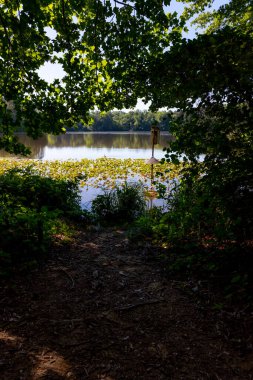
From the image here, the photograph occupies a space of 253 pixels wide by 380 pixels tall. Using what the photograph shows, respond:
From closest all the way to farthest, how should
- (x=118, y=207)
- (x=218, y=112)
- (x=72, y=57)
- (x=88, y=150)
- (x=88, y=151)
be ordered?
(x=218, y=112) < (x=72, y=57) < (x=118, y=207) < (x=88, y=151) < (x=88, y=150)

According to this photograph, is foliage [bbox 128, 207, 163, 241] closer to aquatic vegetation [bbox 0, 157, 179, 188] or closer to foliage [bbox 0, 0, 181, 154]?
foliage [bbox 0, 0, 181, 154]

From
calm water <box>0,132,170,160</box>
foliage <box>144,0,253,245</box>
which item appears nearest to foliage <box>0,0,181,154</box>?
foliage <box>144,0,253,245</box>

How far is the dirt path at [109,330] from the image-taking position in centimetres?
227

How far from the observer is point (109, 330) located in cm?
281

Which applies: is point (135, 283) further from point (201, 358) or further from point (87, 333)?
point (201, 358)

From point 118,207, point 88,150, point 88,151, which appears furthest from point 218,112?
point 88,150

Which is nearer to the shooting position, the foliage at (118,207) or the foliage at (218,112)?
the foliage at (218,112)

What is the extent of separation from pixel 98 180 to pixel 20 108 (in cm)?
1032

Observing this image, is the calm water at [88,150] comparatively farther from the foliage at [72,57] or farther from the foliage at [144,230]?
the foliage at [72,57]

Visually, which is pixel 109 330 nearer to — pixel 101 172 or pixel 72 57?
pixel 72 57

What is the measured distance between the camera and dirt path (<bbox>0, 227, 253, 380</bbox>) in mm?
2270

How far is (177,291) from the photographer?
3590 millimetres

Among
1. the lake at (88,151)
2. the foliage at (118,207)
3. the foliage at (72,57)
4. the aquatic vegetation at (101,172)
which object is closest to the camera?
the foliage at (72,57)

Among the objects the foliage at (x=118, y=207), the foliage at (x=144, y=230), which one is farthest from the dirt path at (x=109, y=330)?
the foliage at (x=118, y=207)
